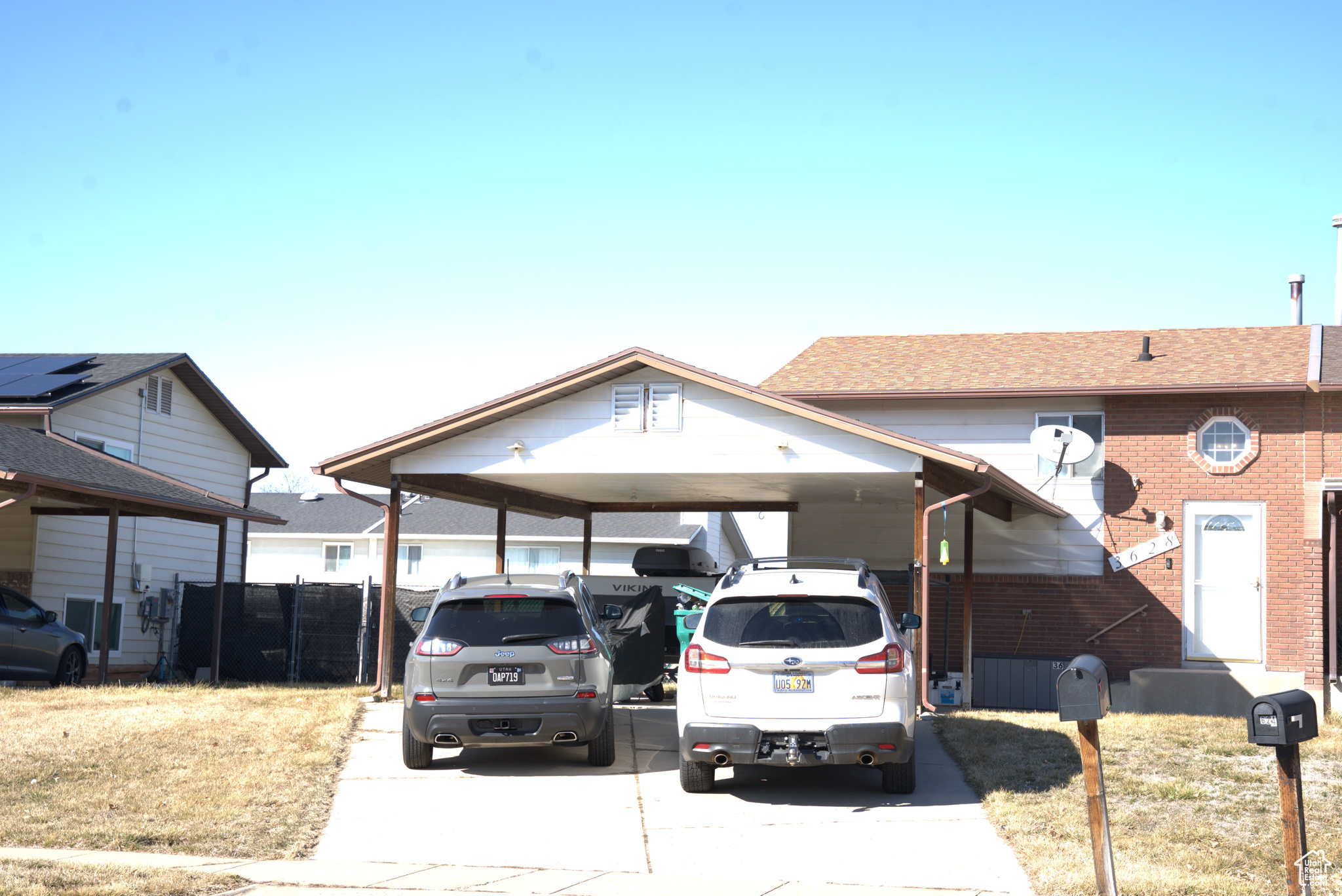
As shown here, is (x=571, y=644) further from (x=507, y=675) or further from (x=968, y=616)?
(x=968, y=616)

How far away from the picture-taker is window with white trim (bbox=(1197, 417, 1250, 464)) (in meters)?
18.2

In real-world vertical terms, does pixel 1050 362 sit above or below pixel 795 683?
above

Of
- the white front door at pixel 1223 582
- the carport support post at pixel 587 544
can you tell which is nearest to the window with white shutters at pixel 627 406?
the carport support post at pixel 587 544

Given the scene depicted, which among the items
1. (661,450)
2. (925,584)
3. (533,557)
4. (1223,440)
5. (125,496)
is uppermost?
(1223,440)

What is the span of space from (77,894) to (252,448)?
2168cm

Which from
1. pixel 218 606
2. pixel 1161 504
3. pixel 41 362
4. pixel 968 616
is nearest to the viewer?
pixel 968 616

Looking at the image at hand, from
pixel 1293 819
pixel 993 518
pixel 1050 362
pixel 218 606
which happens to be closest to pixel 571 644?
pixel 1293 819

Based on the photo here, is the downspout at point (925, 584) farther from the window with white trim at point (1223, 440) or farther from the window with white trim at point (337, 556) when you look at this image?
the window with white trim at point (337, 556)

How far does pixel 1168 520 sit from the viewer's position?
18328mm

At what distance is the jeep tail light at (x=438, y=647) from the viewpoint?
10672 millimetres

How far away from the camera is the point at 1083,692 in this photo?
600 cm

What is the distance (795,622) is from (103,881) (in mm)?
5168

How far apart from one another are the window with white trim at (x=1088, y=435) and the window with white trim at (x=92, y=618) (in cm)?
1619

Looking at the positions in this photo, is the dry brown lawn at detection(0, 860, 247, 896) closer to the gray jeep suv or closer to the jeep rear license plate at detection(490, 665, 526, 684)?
the gray jeep suv
